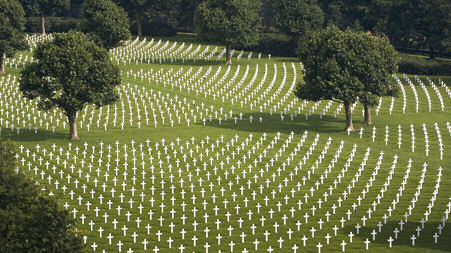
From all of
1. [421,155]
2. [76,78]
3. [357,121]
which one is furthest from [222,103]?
[421,155]

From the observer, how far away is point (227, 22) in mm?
122250

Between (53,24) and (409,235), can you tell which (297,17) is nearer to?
(53,24)

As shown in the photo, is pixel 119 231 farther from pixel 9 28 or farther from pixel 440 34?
pixel 440 34

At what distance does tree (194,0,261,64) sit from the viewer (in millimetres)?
122312

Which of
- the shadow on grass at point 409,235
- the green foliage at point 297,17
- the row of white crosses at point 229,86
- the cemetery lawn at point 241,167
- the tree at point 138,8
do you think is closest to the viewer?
the shadow on grass at point 409,235

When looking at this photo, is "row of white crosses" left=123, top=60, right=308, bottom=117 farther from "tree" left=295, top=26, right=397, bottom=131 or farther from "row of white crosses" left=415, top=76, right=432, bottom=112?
"row of white crosses" left=415, top=76, right=432, bottom=112

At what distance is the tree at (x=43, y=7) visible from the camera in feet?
482

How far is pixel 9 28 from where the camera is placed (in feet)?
372

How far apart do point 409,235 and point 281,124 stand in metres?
34.0

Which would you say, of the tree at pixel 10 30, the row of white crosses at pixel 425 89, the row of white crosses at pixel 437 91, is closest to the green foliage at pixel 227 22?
the tree at pixel 10 30

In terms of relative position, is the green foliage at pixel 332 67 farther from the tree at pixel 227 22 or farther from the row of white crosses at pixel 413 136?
the tree at pixel 227 22

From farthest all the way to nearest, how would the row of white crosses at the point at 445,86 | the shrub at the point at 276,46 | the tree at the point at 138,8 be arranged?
the tree at the point at 138,8 → the shrub at the point at 276,46 → the row of white crosses at the point at 445,86

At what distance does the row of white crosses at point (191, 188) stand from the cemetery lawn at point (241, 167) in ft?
0.45

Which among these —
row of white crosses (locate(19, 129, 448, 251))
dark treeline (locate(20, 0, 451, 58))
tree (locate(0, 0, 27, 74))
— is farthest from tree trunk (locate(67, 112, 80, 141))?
dark treeline (locate(20, 0, 451, 58))
